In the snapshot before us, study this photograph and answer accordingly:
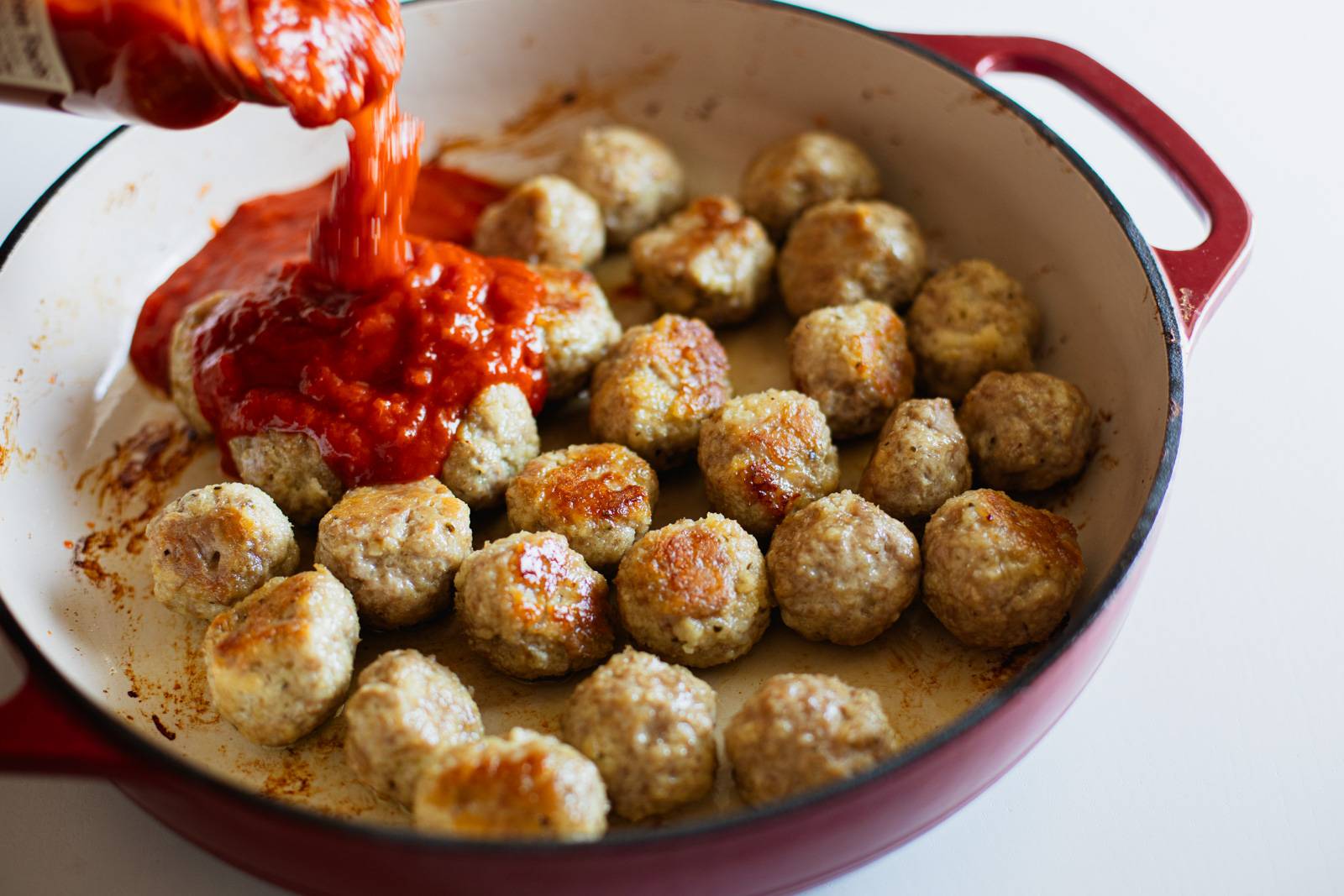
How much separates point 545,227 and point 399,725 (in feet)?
5.84

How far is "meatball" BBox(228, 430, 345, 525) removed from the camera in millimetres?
3227

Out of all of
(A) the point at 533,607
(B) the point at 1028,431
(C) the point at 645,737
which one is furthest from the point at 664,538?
(B) the point at 1028,431

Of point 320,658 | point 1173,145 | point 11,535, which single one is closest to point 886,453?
point 1173,145

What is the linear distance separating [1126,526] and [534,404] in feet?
5.21

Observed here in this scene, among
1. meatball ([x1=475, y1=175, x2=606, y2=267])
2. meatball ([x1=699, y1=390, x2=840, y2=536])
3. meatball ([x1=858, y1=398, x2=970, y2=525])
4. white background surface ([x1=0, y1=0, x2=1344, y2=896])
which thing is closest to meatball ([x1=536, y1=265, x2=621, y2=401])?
meatball ([x1=475, y1=175, x2=606, y2=267])

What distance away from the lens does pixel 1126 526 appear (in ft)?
9.61

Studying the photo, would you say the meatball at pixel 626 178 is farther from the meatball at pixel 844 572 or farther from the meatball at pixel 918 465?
the meatball at pixel 844 572

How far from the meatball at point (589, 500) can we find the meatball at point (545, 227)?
871 mm

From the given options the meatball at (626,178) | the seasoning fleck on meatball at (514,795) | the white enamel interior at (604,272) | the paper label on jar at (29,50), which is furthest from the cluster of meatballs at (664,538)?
the paper label on jar at (29,50)

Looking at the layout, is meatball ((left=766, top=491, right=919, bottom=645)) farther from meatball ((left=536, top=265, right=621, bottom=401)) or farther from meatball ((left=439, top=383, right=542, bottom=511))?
meatball ((left=536, top=265, right=621, bottom=401))

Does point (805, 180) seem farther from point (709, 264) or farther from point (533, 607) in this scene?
point (533, 607)

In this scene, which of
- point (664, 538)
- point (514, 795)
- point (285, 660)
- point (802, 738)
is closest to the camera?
point (514, 795)

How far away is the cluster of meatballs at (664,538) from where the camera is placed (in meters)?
2.56

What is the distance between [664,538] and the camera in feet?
9.57
